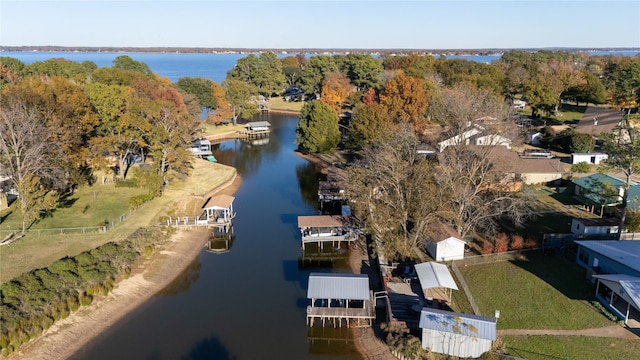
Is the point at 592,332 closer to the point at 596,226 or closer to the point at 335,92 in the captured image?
the point at 596,226

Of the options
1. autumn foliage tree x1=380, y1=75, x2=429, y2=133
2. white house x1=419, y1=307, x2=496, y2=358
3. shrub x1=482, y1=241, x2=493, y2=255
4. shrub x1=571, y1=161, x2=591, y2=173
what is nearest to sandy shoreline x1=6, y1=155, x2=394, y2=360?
white house x1=419, y1=307, x2=496, y2=358

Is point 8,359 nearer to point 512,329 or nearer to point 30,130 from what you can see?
point 30,130

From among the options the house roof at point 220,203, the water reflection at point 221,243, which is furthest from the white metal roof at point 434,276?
the house roof at point 220,203

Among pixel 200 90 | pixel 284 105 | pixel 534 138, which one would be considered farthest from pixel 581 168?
pixel 284 105

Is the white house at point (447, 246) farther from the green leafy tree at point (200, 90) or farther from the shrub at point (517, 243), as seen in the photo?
the green leafy tree at point (200, 90)

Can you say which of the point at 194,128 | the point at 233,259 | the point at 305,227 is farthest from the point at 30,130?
the point at 194,128

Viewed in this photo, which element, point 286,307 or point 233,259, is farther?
point 233,259
